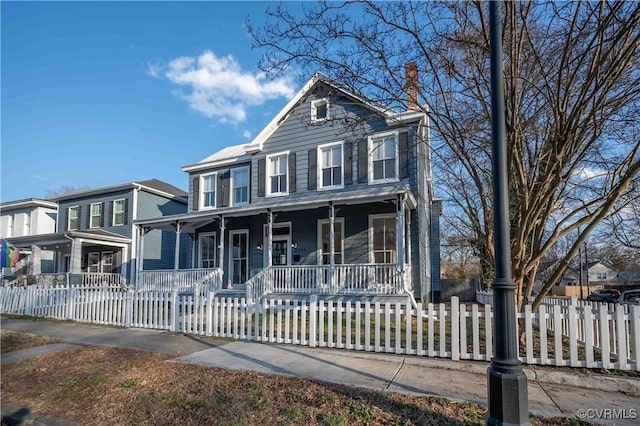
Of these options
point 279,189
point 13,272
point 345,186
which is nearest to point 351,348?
point 345,186

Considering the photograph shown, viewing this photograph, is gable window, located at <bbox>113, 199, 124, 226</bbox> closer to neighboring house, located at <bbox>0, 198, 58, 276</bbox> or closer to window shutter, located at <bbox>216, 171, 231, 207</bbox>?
neighboring house, located at <bbox>0, 198, 58, 276</bbox>

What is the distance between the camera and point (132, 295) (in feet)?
34.6

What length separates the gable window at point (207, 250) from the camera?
18891mm

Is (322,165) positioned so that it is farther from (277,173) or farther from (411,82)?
(411,82)

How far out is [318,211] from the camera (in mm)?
15930

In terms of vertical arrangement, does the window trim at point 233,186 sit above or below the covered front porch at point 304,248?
above

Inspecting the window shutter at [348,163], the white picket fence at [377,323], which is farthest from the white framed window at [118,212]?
the window shutter at [348,163]

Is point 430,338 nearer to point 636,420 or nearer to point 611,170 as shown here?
point 636,420

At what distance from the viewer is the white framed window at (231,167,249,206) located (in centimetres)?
1852

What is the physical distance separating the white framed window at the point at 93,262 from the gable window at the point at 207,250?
8940mm

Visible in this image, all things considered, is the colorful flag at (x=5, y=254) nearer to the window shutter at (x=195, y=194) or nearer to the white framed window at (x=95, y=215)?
the white framed window at (x=95, y=215)

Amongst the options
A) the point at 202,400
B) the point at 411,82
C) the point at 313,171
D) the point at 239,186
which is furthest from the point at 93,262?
the point at 411,82

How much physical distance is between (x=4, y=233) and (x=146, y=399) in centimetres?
3081

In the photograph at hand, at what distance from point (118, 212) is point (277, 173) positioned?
12044mm
